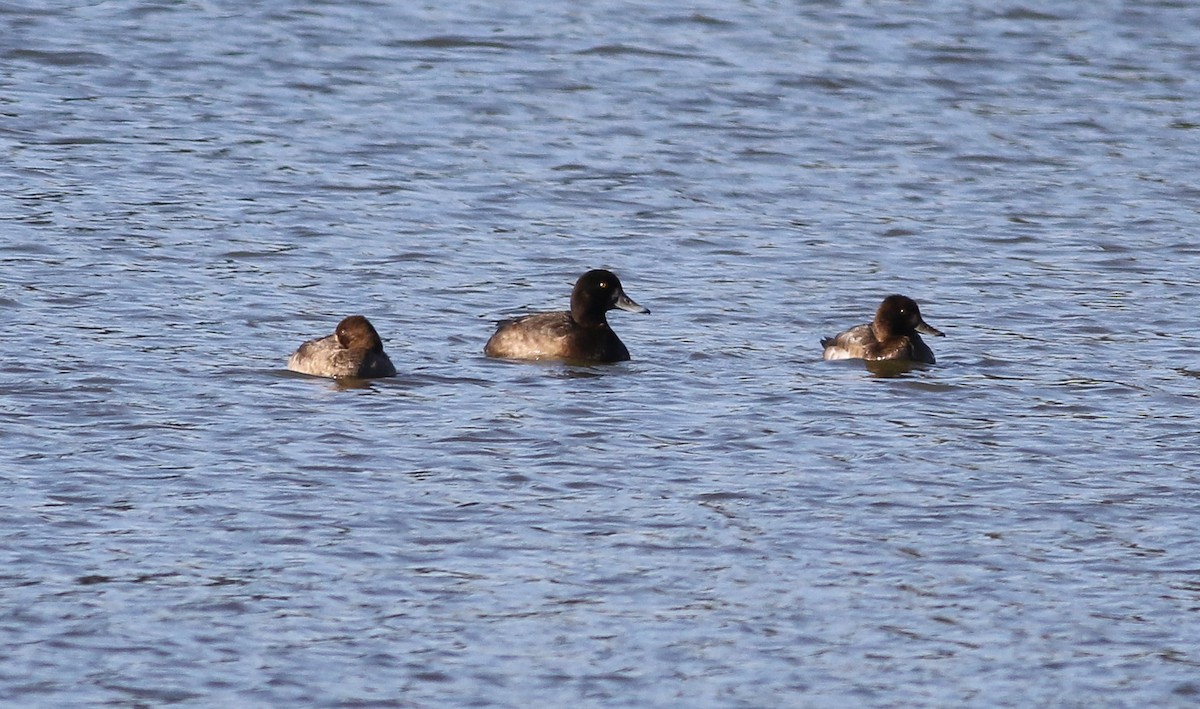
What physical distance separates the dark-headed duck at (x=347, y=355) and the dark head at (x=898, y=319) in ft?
10.3

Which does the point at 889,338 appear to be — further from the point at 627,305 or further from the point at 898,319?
the point at 627,305

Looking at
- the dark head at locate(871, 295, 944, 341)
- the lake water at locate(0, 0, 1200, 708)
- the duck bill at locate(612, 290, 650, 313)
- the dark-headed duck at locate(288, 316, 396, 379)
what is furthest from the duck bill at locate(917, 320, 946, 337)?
the dark-headed duck at locate(288, 316, 396, 379)

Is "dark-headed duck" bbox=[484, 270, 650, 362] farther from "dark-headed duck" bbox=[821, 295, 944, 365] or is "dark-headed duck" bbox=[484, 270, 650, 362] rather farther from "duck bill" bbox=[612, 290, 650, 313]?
"dark-headed duck" bbox=[821, 295, 944, 365]

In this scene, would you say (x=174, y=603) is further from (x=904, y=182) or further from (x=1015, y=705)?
(x=904, y=182)

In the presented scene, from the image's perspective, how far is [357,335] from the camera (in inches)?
484

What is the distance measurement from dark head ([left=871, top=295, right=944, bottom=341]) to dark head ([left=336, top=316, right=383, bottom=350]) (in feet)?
10.5

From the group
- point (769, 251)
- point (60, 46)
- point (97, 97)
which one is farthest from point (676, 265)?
point (60, 46)

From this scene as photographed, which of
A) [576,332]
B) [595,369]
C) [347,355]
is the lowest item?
[595,369]

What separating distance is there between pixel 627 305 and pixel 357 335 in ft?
7.15

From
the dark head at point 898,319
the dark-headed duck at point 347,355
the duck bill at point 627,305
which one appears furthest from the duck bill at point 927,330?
the dark-headed duck at point 347,355

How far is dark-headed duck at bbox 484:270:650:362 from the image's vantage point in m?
13.1

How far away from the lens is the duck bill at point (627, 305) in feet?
45.0

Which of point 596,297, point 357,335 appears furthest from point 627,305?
point 357,335

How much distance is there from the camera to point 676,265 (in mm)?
15781
